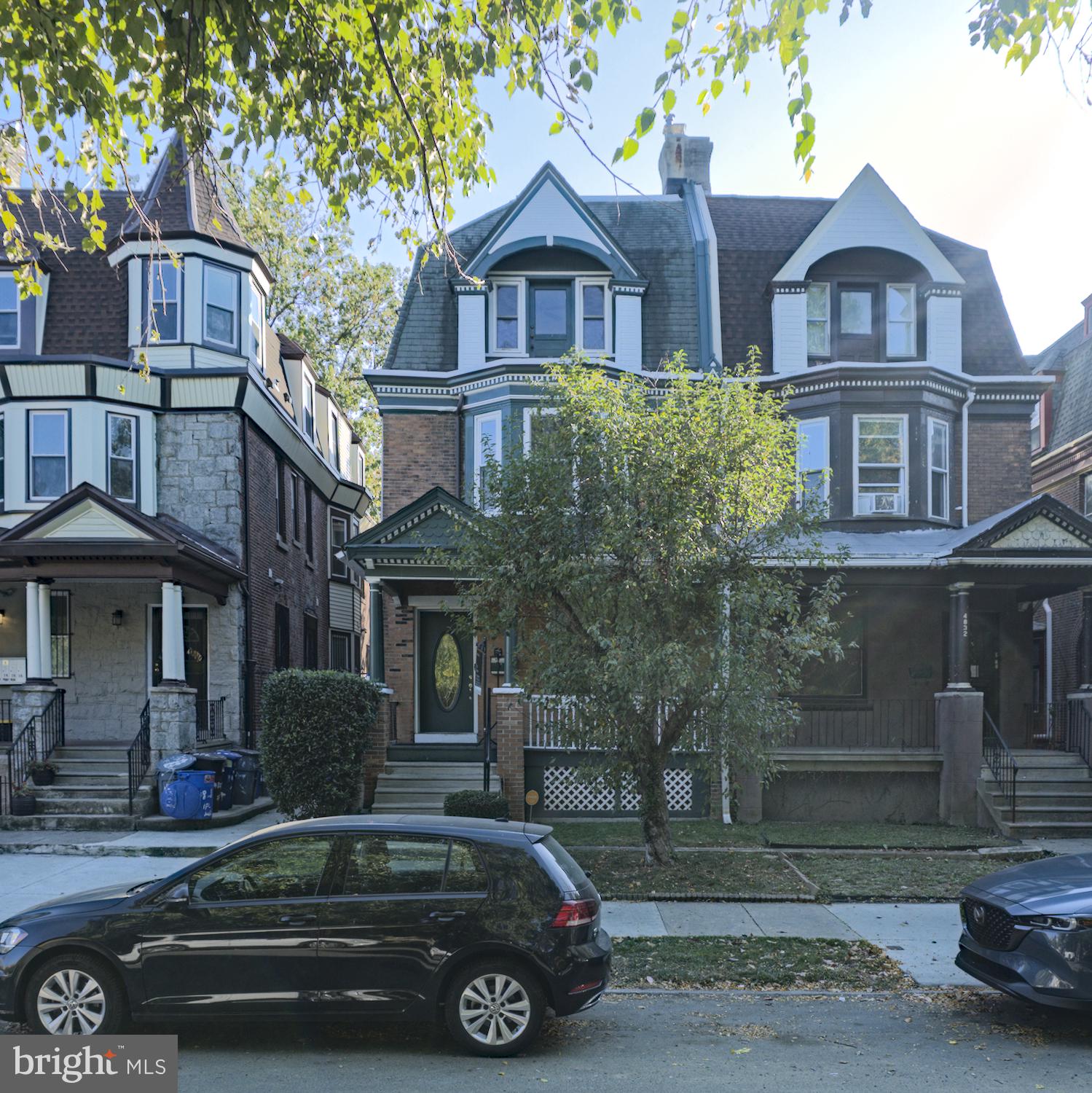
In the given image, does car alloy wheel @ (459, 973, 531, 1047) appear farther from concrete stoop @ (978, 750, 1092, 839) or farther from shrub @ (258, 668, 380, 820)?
concrete stoop @ (978, 750, 1092, 839)

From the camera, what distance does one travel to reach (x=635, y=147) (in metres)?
7.23

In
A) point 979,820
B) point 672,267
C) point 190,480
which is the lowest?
point 979,820

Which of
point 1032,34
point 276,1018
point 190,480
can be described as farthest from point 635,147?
point 190,480

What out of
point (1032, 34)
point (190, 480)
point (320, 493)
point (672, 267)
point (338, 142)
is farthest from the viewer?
point (320, 493)

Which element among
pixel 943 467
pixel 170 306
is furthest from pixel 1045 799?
pixel 170 306

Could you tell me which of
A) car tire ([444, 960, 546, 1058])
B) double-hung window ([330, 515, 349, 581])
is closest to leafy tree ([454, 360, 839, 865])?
car tire ([444, 960, 546, 1058])

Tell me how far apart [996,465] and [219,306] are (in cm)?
1422

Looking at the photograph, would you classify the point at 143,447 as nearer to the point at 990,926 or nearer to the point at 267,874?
the point at 267,874

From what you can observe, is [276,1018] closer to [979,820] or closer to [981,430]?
[979,820]

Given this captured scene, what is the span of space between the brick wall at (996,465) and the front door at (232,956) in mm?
15575

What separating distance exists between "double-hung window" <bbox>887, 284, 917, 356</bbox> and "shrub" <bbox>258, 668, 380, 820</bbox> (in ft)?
38.1

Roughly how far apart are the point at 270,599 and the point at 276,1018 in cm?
1503

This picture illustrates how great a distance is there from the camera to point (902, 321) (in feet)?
62.6

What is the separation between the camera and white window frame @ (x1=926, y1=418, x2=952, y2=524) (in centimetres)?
1812
